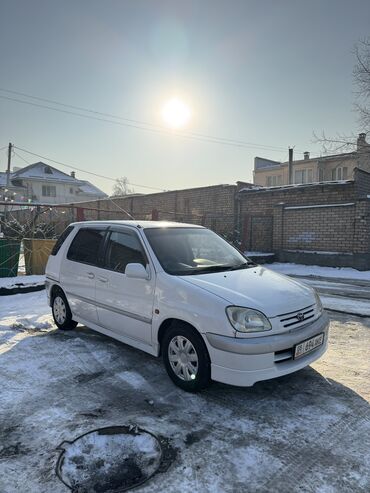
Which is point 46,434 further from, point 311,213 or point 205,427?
point 311,213

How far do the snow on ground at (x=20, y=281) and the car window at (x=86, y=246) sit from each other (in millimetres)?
3430

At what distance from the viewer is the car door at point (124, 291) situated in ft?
13.0

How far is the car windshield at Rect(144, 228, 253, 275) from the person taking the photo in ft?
13.4

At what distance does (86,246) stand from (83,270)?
1.17ft

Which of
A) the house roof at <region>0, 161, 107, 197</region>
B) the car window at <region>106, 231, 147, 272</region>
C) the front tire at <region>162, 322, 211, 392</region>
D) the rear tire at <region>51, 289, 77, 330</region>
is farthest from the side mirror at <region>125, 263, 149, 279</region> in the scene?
the house roof at <region>0, 161, 107, 197</region>

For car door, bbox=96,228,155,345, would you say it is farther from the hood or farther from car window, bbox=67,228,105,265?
the hood

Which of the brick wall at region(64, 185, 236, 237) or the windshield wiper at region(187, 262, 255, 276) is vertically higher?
the brick wall at region(64, 185, 236, 237)

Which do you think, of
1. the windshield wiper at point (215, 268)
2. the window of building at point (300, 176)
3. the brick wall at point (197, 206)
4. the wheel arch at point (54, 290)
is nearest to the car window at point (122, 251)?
the windshield wiper at point (215, 268)

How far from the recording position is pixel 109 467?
2.50 meters

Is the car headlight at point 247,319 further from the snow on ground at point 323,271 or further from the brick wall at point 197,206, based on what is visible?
the brick wall at point 197,206

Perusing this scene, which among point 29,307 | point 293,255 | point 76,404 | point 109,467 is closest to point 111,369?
point 76,404

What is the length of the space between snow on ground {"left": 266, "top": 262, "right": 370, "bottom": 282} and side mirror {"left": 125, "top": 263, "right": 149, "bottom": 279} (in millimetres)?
9292

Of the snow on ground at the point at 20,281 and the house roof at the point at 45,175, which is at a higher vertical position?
the house roof at the point at 45,175

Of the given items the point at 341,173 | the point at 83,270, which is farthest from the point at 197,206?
the point at 341,173
